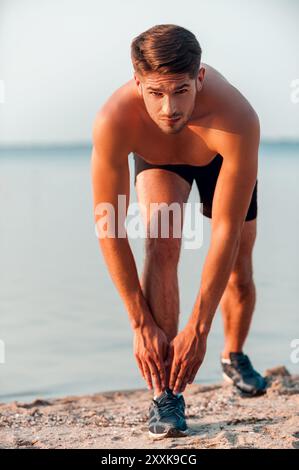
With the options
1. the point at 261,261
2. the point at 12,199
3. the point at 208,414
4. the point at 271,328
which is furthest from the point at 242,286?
the point at 12,199

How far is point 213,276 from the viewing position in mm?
3824

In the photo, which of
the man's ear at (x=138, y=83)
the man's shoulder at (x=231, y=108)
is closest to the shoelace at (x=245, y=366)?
the man's shoulder at (x=231, y=108)

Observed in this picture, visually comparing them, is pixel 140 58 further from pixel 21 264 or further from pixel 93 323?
pixel 21 264

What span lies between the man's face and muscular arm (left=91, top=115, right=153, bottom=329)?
18 cm

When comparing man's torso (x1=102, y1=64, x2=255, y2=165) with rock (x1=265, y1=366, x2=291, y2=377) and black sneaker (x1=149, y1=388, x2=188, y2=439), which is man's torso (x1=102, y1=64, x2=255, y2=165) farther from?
rock (x1=265, y1=366, x2=291, y2=377)

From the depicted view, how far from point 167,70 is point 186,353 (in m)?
1.04

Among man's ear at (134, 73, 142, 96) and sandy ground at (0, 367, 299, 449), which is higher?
man's ear at (134, 73, 142, 96)

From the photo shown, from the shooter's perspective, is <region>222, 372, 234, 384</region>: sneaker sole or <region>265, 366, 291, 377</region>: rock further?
<region>265, 366, 291, 377</region>: rock

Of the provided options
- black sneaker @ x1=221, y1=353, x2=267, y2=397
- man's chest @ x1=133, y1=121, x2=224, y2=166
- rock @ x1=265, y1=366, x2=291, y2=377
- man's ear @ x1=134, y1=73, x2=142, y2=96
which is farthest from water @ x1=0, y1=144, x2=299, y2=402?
man's ear @ x1=134, y1=73, x2=142, y2=96

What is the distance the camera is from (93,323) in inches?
231

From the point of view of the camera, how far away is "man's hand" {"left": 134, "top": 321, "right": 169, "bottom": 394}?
3.84m

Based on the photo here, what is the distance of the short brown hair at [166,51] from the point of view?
11.5 feet

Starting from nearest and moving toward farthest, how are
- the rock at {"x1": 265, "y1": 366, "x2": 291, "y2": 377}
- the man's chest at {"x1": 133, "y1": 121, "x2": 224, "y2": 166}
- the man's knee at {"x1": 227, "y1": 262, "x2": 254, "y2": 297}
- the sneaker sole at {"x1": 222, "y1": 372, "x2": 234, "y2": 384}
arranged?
the man's chest at {"x1": 133, "y1": 121, "x2": 224, "y2": 166}
the man's knee at {"x1": 227, "y1": 262, "x2": 254, "y2": 297}
the sneaker sole at {"x1": 222, "y1": 372, "x2": 234, "y2": 384}
the rock at {"x1": 265, "y1": 366, "x2": 291, "y2": 377}

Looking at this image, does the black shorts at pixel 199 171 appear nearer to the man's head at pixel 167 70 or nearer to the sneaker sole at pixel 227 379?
the man's head at pixel 167 70
